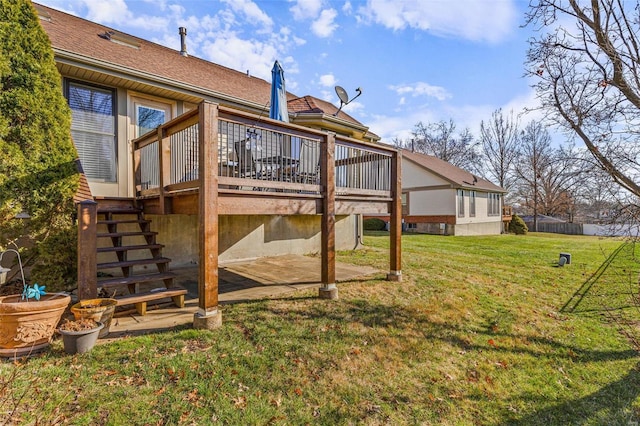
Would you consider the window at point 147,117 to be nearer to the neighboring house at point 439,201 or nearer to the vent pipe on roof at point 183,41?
the vent pipe on roof at point 183,41

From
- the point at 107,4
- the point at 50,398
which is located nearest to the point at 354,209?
the point at 50,398

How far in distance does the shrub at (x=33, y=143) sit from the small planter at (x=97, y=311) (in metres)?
1.32

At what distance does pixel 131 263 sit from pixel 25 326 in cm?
157

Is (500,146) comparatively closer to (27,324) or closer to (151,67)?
(151,67)

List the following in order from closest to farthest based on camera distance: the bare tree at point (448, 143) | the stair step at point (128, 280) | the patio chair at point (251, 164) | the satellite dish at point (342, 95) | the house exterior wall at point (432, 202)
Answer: the stair step at point (128, 280) → the patio chair at point (251, 164) → the satellite dish at point (342, 95) → the house exterior wall at point (432, 202) → the bare tree at point (448, 143)

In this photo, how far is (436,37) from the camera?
10.2m

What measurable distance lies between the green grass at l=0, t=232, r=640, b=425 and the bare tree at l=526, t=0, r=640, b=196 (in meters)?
2.79

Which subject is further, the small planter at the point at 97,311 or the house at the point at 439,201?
the house at the point at 439,201

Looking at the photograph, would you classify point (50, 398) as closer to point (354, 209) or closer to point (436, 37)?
point (354, 209)

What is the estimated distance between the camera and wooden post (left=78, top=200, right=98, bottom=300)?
3854 mm

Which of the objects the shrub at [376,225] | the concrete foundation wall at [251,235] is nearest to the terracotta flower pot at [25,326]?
the concrete foundation wall at [251,235]

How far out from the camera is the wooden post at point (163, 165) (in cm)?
506

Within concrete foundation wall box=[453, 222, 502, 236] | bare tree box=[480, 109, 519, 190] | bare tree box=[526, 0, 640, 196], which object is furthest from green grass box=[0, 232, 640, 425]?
bare tree box=[480, 109, 519, 190]

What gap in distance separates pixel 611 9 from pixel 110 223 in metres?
8.45
